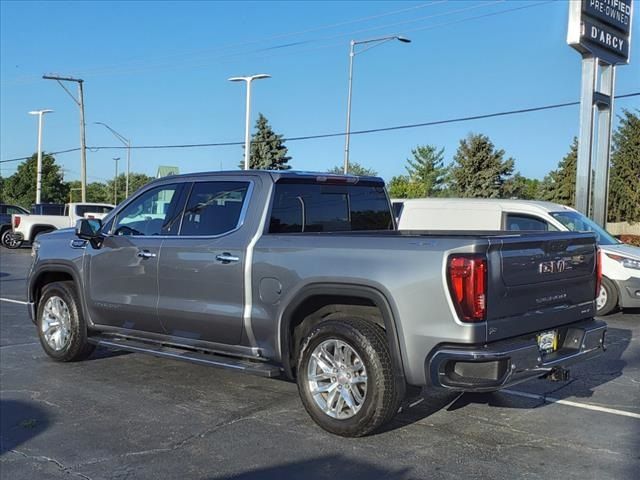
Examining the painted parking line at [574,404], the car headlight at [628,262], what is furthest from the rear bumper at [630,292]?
the painted parking line at [574,404]

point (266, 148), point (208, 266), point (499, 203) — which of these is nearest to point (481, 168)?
point (266, 148)

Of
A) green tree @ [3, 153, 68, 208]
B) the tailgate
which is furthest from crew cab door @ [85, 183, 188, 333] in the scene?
green tree @ [3, 153, 68, 208]

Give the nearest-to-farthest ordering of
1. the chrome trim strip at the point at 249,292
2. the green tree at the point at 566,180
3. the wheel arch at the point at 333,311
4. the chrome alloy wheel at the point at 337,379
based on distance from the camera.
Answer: the wheel arch at the point at 333,311 → the chrome alloy wheel at the point at 337,379 → the chrome trim strip at the point at 249,292 → the green tree at the point at 566,180

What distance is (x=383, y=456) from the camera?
176 inches

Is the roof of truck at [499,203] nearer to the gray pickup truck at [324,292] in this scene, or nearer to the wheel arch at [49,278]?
the gray pickup truck at [324,292]

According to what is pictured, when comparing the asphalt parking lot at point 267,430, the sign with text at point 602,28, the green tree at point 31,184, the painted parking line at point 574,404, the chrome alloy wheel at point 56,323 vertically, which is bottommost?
the asphalt parking lot at point 267,430

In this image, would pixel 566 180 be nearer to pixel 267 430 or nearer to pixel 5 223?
pixel 5 223

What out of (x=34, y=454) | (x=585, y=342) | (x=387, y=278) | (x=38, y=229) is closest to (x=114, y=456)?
(x=34, y=454)

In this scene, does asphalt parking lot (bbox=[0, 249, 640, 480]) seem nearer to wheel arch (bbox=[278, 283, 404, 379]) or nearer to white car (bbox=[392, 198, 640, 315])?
wheel arch (bbox=[278, 283, 404, 379])

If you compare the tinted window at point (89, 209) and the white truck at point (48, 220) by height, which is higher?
the tinted window at point (89, 209)

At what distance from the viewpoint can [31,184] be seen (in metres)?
60.6

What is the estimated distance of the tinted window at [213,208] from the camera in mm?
5727

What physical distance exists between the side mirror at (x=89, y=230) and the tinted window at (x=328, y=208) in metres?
2.09

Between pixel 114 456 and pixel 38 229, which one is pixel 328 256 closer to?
pixel 114 456
